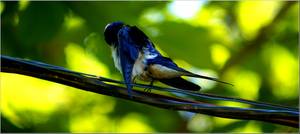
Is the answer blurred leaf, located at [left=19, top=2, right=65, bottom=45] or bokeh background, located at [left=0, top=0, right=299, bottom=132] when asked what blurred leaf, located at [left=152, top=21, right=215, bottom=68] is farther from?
blurred leaf, located at [left=19, top=2, right=65, bottom=45]

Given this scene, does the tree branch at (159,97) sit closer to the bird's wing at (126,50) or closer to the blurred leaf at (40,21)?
the bird's wing at (126,50)

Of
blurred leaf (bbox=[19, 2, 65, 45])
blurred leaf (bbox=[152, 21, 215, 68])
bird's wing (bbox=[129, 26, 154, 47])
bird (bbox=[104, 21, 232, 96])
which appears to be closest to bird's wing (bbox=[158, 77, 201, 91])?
bird (bbox=[104, 21, 232, 96])

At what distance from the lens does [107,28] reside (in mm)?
3547

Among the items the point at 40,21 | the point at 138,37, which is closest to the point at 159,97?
the point at 138,37

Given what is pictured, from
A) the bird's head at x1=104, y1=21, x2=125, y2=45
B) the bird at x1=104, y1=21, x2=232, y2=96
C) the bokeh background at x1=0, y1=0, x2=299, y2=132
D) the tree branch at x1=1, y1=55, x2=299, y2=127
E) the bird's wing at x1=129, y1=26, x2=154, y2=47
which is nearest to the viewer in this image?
the tree branch at x1=1, y1=55, x2=299, y2=127

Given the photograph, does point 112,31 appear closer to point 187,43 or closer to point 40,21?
point 40,21

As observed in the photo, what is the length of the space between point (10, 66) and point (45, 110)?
2.73m

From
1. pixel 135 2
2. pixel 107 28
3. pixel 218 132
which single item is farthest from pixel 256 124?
pixel 107 28

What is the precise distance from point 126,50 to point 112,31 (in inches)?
15.1

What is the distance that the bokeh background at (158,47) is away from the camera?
394cm

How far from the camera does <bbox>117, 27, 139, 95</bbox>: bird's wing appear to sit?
120 inches

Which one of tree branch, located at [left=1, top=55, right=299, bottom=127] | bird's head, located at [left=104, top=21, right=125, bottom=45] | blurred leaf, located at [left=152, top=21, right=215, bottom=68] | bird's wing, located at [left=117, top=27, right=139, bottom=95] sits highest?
blurred leaf, located at [left=152, top=21, right=215, bottom=68]

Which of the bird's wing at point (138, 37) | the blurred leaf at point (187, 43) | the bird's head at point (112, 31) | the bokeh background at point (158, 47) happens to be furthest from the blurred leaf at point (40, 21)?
the blurred leaf at point (187, 43)

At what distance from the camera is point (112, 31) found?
11.6 ft
